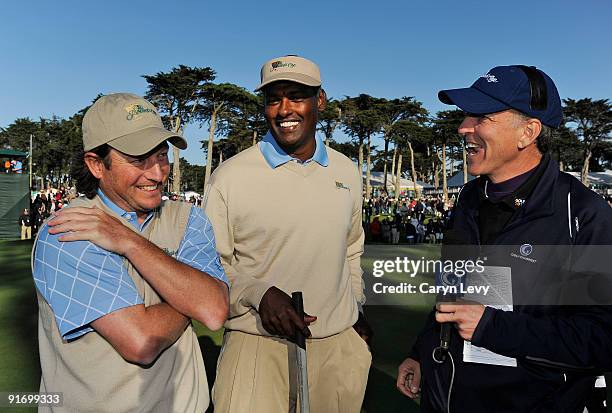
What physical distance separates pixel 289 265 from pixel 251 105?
59.4m

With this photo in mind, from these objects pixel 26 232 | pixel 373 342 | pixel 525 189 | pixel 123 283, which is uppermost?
pixel 525 189

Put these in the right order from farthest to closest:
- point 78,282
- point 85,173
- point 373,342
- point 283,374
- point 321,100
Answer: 1. point 373,342
2. point 321,100
3. point 283,374
4. point 85,173
5. point 78,282

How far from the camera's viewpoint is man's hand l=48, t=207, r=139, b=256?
1637mm

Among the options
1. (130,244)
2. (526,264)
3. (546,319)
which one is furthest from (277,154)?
(546,319)

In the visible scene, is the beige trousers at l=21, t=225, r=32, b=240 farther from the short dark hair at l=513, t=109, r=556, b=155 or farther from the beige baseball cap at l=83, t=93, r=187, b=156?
the short dark hair at l=513, t=109, r=556, b=155

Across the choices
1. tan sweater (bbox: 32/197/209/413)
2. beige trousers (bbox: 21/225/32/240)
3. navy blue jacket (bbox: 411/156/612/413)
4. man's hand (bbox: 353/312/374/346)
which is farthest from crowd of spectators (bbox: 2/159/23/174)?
navy blue jacket (bbox: 411/156/612/413)

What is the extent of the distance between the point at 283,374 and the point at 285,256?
1.85 ft

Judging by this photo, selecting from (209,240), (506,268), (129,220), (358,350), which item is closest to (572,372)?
(506,268)

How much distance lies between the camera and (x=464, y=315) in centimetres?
185

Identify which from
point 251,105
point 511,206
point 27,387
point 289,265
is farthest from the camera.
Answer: point 251,105

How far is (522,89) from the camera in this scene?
207cm

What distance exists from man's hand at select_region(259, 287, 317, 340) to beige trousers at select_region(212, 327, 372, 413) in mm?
234

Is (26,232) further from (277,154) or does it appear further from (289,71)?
(289,71)

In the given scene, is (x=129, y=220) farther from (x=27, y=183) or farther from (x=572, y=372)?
→ (x=27, y=183)
